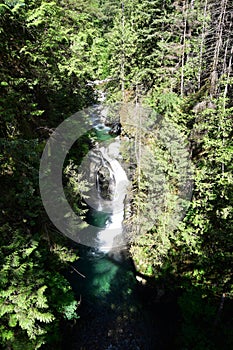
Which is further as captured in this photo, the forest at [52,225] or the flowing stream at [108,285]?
the flowing stream at [108,285]

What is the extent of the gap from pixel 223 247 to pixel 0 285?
8.01m

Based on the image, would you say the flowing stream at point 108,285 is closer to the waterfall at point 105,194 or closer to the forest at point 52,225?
the waterfall at point 105,194

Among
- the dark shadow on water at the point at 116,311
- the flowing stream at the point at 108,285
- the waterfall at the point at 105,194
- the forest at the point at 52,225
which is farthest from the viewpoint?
the waterfall at the point at 105,194

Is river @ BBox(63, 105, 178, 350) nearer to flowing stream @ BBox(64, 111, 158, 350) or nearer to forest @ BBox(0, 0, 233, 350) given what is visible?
flowing stream @ BBox(64, 111, 158, 350)

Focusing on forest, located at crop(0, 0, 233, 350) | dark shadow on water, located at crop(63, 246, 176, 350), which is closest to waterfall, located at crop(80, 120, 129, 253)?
dark shadow on water, located at crop(63, 246, 176, 350)

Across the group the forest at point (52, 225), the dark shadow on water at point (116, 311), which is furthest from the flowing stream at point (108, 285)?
the forest at point (52, 225)

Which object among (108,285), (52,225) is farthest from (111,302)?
(52,225)

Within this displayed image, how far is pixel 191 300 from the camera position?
10.7 meters

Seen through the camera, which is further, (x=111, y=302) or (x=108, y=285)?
(x=108, y=285)

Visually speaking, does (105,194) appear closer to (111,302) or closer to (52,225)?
(111,302)

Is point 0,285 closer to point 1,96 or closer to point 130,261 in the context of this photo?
point 1,96

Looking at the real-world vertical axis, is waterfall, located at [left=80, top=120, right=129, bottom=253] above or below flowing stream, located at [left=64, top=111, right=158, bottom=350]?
above

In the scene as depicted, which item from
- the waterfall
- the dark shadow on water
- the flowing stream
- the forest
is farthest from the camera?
the waterfall

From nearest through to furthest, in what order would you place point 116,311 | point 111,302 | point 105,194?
point 116,311 → point 111,302 → point 105,194
